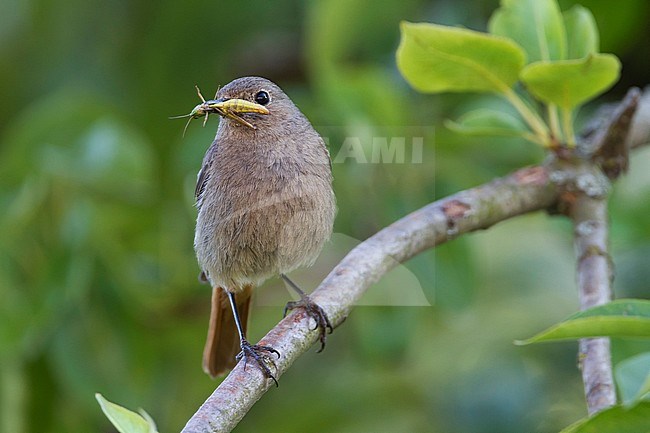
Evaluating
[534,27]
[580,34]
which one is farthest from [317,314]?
[580,34]

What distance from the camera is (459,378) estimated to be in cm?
437

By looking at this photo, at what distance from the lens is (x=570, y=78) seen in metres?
2.82

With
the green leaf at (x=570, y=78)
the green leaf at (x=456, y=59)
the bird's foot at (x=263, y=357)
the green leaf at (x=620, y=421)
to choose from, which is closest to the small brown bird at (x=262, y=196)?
the green leaf at (x=456, y=59)

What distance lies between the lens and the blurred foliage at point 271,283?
380 centimetres

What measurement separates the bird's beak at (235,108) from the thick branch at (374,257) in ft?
1.70

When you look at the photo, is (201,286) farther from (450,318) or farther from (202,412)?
(202,412)

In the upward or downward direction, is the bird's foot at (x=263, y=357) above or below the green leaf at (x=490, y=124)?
below

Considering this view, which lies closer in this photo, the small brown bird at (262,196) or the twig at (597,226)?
the twig at (597,226)

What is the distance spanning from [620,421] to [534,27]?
1418mm

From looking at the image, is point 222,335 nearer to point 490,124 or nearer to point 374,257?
point 374,257


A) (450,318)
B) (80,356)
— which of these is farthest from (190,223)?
(450,318)

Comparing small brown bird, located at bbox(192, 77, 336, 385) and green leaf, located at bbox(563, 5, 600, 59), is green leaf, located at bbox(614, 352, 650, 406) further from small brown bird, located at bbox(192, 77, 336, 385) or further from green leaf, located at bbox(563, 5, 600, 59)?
green leaf, located at bbox(563, 5, 600, 59)

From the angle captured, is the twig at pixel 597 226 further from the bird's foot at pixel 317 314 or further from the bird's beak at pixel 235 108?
the bird's beak at pixel 235 108

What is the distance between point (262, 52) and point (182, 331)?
6.11 feet
